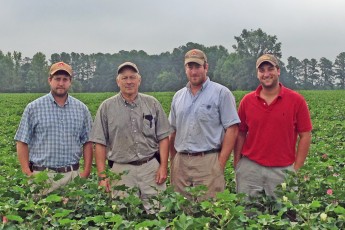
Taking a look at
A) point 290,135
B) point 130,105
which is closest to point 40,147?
point 130,105

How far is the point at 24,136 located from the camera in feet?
14.1

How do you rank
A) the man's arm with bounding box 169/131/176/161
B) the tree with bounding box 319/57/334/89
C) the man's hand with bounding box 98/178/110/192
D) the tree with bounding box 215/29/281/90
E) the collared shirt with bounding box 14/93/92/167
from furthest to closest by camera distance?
the tree with bounding box 319/57/334/89, the tree with bounding box 215/29/281/90, the man's arm with bounding box 169/131/176/161, the collared shirt with bounding box 14/93/92/167, the man's hand with bounding box 98/178/110/192

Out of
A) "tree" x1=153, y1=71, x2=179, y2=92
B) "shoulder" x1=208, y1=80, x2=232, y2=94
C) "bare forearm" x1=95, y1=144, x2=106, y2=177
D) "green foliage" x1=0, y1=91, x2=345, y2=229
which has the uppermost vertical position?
"tree" x1=153, y1=71, x2=179, y2=92

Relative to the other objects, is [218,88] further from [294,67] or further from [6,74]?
[294,67]

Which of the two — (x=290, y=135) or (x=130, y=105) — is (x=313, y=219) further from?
(x=130, y=105)

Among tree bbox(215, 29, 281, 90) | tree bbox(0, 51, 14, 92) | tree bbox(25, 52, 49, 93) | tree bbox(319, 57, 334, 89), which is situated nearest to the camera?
tree bbox(215, 29, 281, 90)

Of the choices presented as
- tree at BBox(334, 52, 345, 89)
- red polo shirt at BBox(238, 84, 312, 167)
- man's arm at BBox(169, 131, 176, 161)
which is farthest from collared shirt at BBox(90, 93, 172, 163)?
tree at BBox(334, 52, 345, 89)

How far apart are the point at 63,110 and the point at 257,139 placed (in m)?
1.59

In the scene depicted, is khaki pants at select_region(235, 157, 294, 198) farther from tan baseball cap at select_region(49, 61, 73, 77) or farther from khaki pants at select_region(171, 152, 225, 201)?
tan baseball cap at select_region(49, 61, 73, 77)

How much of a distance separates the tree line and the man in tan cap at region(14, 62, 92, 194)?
67457 millimetres

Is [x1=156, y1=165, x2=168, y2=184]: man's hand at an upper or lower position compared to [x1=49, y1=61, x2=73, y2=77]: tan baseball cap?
lower

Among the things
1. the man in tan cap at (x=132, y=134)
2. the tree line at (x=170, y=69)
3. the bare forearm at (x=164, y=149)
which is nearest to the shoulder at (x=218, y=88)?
the man in tan cap at (x=132, y=134)

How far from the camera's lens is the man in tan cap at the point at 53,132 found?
429 cm

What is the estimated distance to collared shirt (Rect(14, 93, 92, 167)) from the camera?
4.29 m
